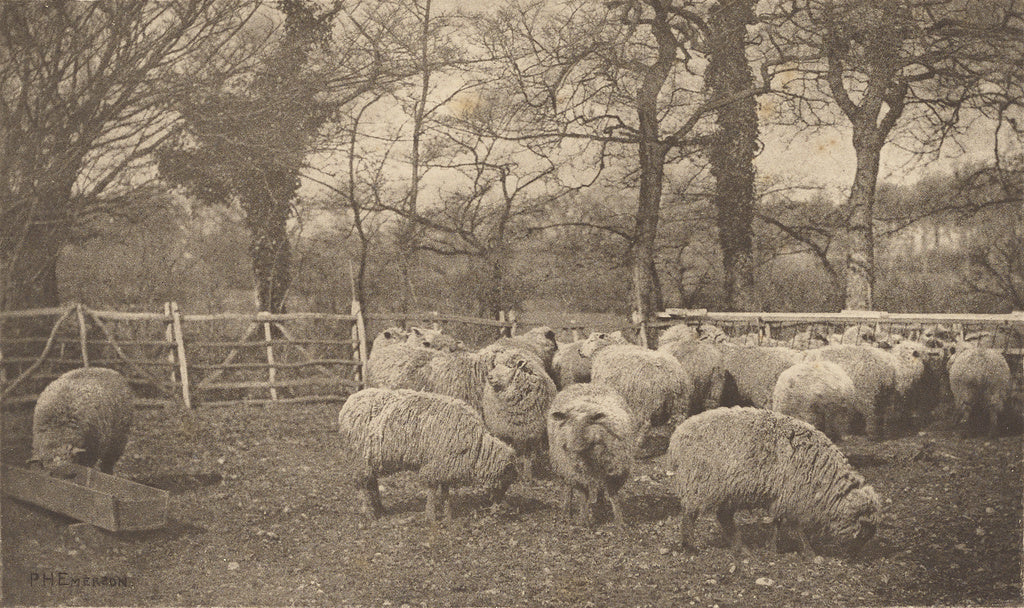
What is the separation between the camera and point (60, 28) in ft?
15.7

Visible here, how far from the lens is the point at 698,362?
27.4 ft

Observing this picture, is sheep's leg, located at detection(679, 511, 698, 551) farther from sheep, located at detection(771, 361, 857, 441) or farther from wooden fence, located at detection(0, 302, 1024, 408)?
wooden fence, located at detection(0, 302, 1024, 408)

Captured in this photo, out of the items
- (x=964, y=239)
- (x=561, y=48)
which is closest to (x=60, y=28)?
(x=561, y=48)

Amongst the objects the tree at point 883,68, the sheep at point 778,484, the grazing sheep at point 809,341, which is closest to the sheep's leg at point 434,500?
the sheep at point 778,484

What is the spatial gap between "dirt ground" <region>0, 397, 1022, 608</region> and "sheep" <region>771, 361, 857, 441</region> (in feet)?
3.83

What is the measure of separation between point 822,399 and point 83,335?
18.9ft

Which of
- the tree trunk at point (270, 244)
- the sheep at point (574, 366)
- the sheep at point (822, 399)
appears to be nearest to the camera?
the tree trunk at point (270, 244)

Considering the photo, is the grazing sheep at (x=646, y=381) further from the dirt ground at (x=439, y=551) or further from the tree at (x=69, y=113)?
the tree at (x=69, y=113)

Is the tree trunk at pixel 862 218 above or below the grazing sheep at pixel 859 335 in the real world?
above

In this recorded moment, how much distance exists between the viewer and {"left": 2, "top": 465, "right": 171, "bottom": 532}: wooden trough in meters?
4.26

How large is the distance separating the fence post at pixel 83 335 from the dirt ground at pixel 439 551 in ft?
1.63

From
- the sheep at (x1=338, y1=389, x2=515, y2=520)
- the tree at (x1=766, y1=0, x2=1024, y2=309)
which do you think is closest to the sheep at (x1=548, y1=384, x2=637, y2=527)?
the sheep at (x1=338, y1=389, x2=515, y2=520)

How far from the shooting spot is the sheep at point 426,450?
5230mm

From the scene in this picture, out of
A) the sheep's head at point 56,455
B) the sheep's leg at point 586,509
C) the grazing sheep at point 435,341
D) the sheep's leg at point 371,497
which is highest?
the grazing sheep at point 435,341
